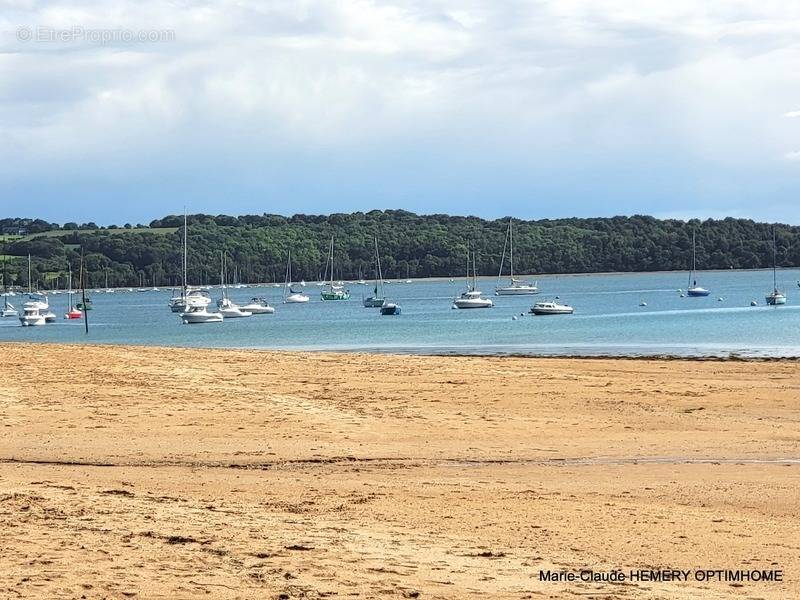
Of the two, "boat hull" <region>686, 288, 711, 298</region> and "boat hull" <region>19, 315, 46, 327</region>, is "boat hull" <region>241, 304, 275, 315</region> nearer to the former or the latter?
"boat hull" <region>19, 315, 46, 327</region>

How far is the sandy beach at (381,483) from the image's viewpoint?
410 inches

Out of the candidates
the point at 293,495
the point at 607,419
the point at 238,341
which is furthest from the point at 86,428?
the point at 238,341

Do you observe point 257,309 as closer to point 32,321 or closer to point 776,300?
point 32,321

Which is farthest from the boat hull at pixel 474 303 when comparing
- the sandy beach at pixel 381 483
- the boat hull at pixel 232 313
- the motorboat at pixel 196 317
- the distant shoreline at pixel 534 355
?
the sandy beach at pixel 381 483

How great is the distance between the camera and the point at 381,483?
16.1 m

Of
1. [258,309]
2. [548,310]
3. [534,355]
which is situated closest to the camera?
[534,355]

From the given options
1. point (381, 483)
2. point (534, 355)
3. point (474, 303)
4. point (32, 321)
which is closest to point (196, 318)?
point (32, 321)

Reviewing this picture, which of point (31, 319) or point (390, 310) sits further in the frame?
point (390, 310)

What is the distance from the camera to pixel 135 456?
18328 millimetres

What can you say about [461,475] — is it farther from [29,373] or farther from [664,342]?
[664,342]

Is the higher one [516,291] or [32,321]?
[516,291]

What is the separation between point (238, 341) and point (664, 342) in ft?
94.4

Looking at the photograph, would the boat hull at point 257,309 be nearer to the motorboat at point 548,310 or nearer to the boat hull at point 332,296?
the motorboat at point 548,310

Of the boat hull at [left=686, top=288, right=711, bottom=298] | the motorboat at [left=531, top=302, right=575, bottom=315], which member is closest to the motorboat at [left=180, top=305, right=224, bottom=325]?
the motorboat at [left=531, top=302, right=575, bottom=315]
